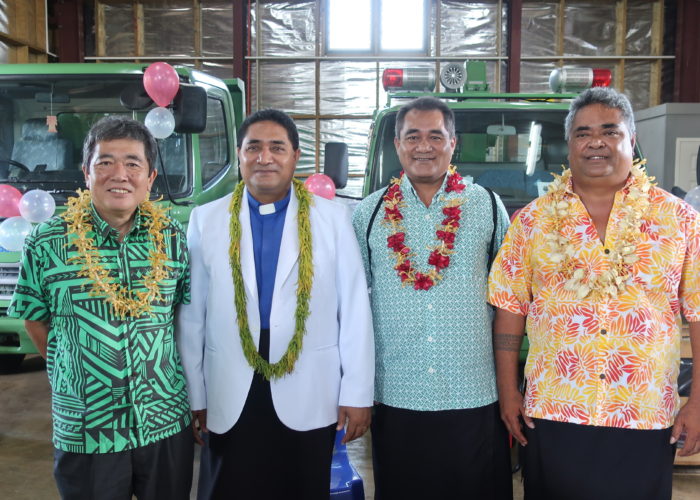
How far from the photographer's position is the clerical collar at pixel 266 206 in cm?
217

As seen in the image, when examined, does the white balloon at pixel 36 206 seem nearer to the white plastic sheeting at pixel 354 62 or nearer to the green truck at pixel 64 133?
the green truck at pixel 64 133

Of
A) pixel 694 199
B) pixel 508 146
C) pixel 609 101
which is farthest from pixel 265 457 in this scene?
pixel 694 199

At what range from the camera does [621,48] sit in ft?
34.6

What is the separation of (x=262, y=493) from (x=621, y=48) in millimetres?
10468

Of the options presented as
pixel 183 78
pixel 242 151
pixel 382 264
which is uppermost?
pixel 183 78

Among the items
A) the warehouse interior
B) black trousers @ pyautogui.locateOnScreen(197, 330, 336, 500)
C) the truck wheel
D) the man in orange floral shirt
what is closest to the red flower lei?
the man in orange floral shirt

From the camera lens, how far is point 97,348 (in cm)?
176

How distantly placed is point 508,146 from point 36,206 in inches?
107

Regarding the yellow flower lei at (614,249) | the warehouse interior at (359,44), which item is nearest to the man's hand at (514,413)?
the yellow flower lei at (614,249)

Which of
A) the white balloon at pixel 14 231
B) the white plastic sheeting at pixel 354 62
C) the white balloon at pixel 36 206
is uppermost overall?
the white plastic sheeting at pixel 354 62

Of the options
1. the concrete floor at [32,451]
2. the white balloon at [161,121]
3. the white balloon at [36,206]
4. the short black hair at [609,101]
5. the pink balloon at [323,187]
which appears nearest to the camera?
the short black hair at [609,101]

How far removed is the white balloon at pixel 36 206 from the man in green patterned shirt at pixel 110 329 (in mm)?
1805

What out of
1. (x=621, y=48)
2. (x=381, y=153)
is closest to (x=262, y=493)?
(x=381, y=153)

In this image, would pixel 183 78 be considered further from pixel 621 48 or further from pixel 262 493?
pixel 621 48
